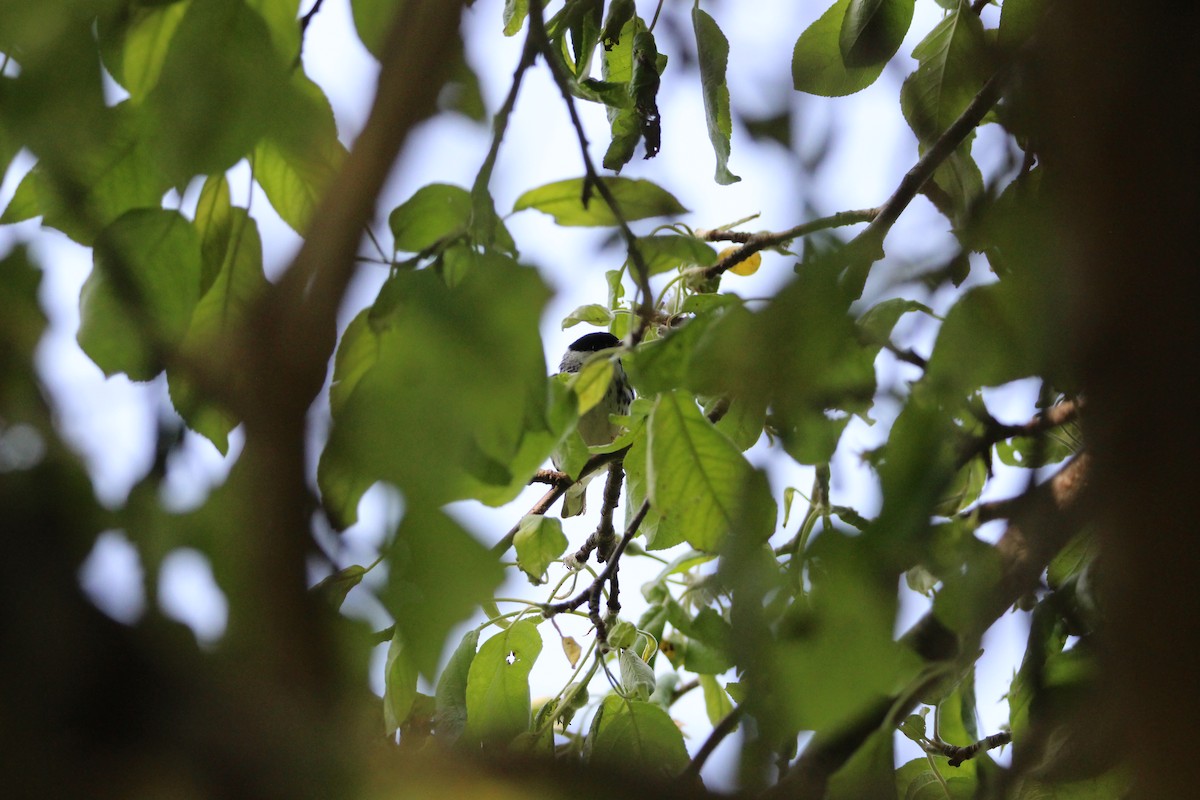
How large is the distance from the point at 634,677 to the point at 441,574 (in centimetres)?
54

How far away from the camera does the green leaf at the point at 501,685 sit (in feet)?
2.07

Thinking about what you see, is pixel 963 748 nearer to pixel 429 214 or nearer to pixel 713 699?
pixel 713 699

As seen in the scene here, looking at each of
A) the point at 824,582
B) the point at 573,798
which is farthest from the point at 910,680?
the point at 573,798

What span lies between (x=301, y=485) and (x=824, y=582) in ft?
0.53

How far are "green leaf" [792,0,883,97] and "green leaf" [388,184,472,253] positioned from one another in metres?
0.38

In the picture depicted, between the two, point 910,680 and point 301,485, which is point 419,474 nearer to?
point 301,485

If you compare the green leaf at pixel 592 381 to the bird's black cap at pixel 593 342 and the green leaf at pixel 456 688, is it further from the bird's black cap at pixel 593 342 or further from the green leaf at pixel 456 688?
the bird's black cap at pixel 593 342

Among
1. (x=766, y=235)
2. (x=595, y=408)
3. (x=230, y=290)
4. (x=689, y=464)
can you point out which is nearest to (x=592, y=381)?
(x=689, y=464)

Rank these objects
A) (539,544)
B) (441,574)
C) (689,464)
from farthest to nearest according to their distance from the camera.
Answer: (539,544), (689,464), (441,574)

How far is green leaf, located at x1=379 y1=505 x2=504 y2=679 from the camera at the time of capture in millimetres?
205

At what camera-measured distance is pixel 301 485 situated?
194 millimetres

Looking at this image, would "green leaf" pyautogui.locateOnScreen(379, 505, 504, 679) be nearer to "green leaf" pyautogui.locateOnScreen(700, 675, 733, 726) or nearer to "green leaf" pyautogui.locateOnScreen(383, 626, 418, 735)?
"green leaf" pyautogui.locateOnScreen(383, 626, 418, 735)

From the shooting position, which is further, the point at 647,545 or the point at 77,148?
the point at 647,545

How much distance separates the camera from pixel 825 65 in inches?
26.1
